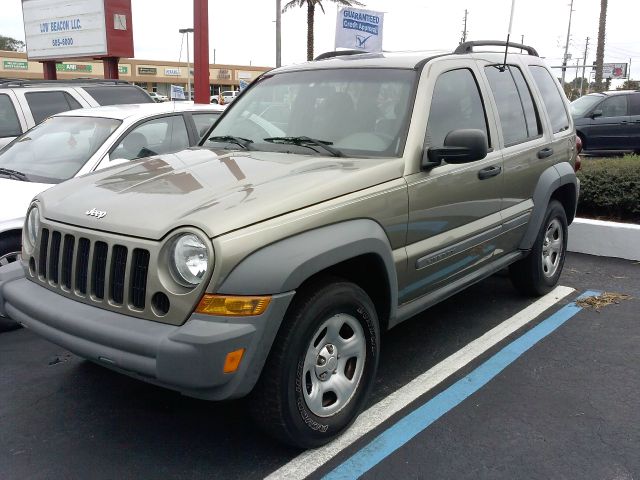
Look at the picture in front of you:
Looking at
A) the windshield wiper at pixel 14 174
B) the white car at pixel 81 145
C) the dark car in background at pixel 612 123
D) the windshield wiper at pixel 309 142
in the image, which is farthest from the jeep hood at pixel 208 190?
the dark car in background at pixel 612 123

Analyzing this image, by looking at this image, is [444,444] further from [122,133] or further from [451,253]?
[122,133]

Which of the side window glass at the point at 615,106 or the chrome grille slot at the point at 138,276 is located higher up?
the side window glass at the point at 615,106

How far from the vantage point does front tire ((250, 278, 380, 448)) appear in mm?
2744

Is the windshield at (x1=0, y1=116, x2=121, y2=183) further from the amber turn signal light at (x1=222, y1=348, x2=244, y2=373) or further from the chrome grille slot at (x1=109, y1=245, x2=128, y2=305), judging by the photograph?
the amber turn signal light at (x1=222, y1=348, x2=244, y2=373)

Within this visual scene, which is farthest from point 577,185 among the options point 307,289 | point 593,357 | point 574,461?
point 307,289

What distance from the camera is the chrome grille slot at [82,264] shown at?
115 inches

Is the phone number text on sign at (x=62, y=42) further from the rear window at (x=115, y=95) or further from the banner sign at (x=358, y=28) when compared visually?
the rear window at (x=115, y=95)

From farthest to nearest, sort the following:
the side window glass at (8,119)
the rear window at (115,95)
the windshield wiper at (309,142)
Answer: the rear window at (115,95) < the side window glass at (8,119) < the windshield wiper at (309,142)

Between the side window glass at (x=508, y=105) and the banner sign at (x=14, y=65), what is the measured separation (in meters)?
46.7

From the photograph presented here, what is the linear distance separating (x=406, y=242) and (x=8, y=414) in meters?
2.38

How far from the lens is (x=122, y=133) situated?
17.6 feet

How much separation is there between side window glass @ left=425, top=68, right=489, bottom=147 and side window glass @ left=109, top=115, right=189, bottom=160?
2.37 metres

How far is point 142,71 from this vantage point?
195 feet

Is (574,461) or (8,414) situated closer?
(574,461)
